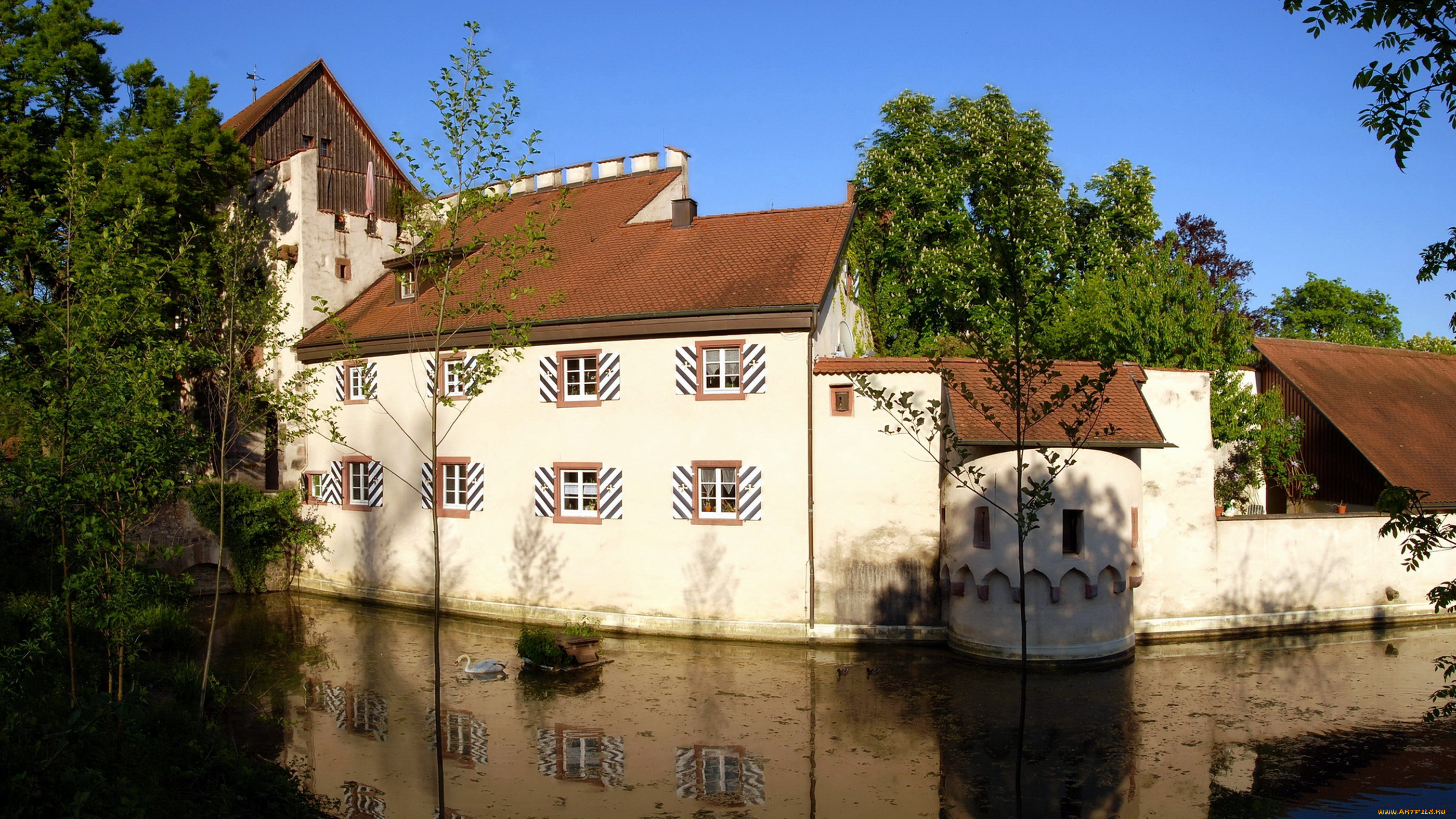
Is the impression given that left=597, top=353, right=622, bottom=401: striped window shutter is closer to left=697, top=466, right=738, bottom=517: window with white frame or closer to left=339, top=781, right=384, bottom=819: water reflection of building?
left=697, top=466, right=738, bottom=517: window with white frame

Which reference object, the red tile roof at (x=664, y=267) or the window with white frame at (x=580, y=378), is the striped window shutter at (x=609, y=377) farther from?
the red tile roof at (x=664, y=267)

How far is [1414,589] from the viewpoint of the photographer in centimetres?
2042

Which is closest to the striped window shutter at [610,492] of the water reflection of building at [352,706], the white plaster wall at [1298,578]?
the water reflection of building at [352,706]

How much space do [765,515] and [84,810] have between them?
12.9 m

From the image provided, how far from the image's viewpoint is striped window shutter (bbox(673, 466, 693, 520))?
1867 centimetres

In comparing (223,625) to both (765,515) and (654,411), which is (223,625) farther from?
(765,515)

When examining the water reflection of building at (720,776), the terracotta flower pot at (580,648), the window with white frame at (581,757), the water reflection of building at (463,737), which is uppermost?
the terracotta flower pot at (580,648)

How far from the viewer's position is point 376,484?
22797 millimetres

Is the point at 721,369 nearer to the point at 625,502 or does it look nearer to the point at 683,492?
the point at 683,492

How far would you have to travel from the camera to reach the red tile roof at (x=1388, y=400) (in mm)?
22266

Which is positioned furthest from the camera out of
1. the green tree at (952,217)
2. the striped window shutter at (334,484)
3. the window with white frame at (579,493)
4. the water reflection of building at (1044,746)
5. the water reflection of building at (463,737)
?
the green tree at (952,217)

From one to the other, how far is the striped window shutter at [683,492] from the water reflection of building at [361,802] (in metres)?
8.51

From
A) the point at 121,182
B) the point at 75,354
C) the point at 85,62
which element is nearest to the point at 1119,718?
the point at 75,354

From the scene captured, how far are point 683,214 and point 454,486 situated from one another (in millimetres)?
7789
